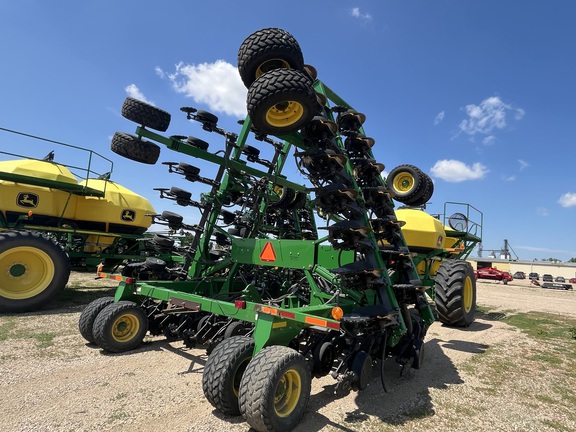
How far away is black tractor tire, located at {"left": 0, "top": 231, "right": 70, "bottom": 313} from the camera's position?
764cm

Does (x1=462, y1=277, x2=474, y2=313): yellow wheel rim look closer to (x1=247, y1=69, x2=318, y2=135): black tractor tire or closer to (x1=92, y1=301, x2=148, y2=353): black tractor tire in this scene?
(x1=247, y1=69, x2=318, y2=135): black tractor tire

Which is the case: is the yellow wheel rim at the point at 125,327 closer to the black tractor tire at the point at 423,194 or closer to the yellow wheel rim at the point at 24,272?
the yellow wheel rim at the point at 24,272

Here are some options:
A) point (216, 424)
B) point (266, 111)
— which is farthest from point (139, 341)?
point (266, 111)

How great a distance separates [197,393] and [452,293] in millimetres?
5997

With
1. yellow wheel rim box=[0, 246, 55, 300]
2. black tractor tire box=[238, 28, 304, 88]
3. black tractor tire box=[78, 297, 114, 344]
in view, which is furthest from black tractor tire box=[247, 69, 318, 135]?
yellow wheel rim box=[0, 246, 55, 300]

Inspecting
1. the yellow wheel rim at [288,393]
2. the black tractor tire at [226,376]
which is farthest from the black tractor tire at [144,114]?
the yellow wheel rim at [288,393]

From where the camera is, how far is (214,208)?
7.05 metres

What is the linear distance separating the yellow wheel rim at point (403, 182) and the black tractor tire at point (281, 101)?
4.31 meters

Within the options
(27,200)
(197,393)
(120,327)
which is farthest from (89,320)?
(27,200)

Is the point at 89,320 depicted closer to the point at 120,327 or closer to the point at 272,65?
the point at 120,327

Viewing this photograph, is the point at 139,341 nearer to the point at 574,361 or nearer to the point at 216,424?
the point at 216,424

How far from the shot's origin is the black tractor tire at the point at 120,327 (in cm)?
516

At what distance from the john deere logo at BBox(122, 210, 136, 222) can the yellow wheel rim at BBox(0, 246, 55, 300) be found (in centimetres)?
288

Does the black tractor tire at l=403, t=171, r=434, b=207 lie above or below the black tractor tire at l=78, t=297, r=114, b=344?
above
